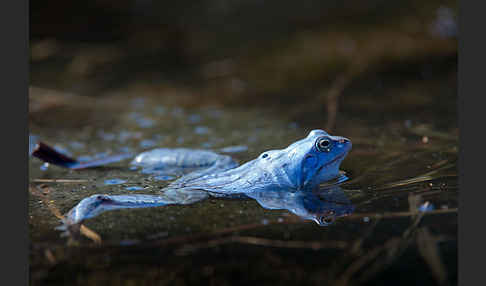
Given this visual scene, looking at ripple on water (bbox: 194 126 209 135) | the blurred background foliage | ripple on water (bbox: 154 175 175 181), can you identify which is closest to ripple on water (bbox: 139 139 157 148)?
ripple on water (bbox: 194 126 209 135)

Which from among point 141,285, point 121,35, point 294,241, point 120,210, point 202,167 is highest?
point 121,35

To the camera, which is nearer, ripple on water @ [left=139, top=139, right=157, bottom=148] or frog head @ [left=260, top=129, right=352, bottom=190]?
frog head @ [left=260, top=129, right=352, bottom=190]

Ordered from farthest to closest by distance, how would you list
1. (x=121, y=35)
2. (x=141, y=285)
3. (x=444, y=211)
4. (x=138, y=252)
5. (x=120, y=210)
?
(x=121, y=35) < (x=120, y=210) < (x=444, y=211) < (x=138, y=252) < (x=141, y=285)

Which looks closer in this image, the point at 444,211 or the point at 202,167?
the point at 444,211

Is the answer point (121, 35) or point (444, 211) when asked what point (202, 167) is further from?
point (121, 35)

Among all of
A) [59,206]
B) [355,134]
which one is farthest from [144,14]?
[59,206]

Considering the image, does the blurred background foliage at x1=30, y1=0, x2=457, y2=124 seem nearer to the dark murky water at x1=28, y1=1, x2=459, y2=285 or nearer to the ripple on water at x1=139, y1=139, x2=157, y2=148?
the dark murky water at x1=28, y1=1, x2=459, y2=285

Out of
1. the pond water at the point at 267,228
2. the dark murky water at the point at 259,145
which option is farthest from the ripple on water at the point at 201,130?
the pond water at the point at 267,228

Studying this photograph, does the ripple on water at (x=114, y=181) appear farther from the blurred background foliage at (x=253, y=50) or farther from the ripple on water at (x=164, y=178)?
the blurred background foliage at (x=253, y=50)
